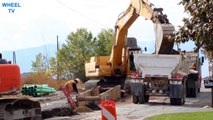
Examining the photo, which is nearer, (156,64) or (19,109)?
(19,109)

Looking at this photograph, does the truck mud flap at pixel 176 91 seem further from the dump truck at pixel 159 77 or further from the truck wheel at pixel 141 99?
the truck wheel at pixel 141 99

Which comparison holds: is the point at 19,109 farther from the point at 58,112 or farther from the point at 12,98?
the point at 58,112

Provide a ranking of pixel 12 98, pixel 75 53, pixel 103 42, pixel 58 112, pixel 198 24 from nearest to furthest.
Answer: pixel 198 24, pixel 12 98, pixel 58 112, pixel 75 53, pixel 103 42

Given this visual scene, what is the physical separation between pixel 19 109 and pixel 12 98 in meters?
1.22

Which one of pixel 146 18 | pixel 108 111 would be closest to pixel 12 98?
pixel 108 111

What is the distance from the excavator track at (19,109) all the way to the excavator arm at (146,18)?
1057 cm

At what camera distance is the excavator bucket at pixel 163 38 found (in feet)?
88.6

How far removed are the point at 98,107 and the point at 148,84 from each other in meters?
3.53

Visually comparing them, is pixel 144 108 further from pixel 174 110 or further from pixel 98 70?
pixel 98 70

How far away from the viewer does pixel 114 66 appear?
34.0m

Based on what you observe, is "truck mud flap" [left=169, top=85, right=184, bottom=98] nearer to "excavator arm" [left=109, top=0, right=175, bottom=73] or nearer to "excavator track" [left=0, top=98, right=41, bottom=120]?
"excavator arm" [left=109, top=0, right=175, bottom=73]

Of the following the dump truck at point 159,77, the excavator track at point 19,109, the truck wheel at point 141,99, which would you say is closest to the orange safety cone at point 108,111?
the excavator track at point 19,109

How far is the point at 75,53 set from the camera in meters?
77.3

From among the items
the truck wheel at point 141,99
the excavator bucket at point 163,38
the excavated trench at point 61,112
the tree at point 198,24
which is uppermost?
the excavator bucket at point 163,38
